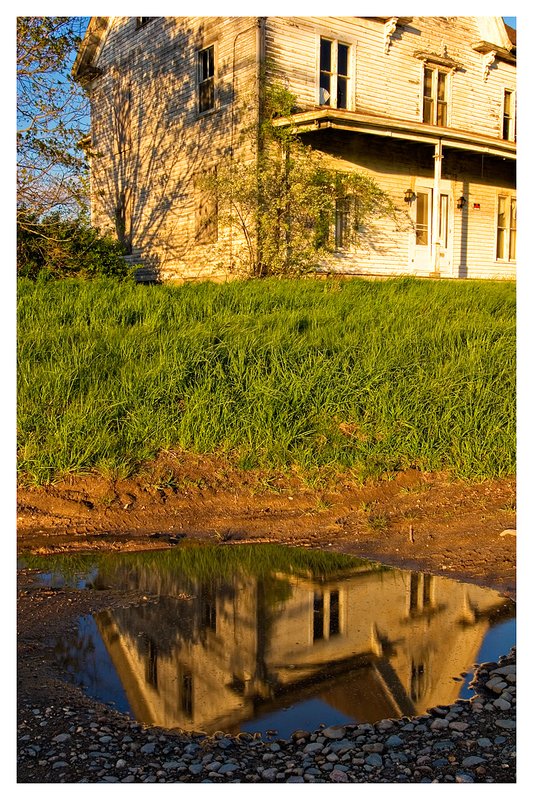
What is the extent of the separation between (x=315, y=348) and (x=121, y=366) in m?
2.12

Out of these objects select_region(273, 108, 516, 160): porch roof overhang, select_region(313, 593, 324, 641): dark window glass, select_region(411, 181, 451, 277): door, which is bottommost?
select_region(313, 593, 324, 641): dark window glass

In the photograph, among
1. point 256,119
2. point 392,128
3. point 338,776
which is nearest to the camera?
point 338,776

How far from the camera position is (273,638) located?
4.17 meters

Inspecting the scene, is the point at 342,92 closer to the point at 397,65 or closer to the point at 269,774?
the point at 397,65

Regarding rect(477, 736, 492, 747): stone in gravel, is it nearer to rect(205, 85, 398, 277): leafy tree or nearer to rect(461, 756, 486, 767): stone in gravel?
rect(461, 756, 486, 767): stone in gravel

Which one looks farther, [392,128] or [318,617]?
[392,128]

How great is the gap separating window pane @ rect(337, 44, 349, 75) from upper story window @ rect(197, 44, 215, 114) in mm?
3030

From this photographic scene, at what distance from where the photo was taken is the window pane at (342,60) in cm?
1831

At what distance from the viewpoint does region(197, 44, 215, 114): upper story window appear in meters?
18.3

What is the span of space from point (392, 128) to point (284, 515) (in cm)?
1403

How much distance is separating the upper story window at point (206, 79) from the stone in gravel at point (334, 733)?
1731 centimetres

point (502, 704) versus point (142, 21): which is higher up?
point (142, 21)

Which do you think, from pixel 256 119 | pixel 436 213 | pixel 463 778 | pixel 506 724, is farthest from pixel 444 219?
pixel 463 778

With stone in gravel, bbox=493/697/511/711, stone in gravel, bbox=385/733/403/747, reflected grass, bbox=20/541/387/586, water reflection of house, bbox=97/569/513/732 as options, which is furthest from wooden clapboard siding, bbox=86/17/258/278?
stone in gravel, bbox=385/733/403/747
